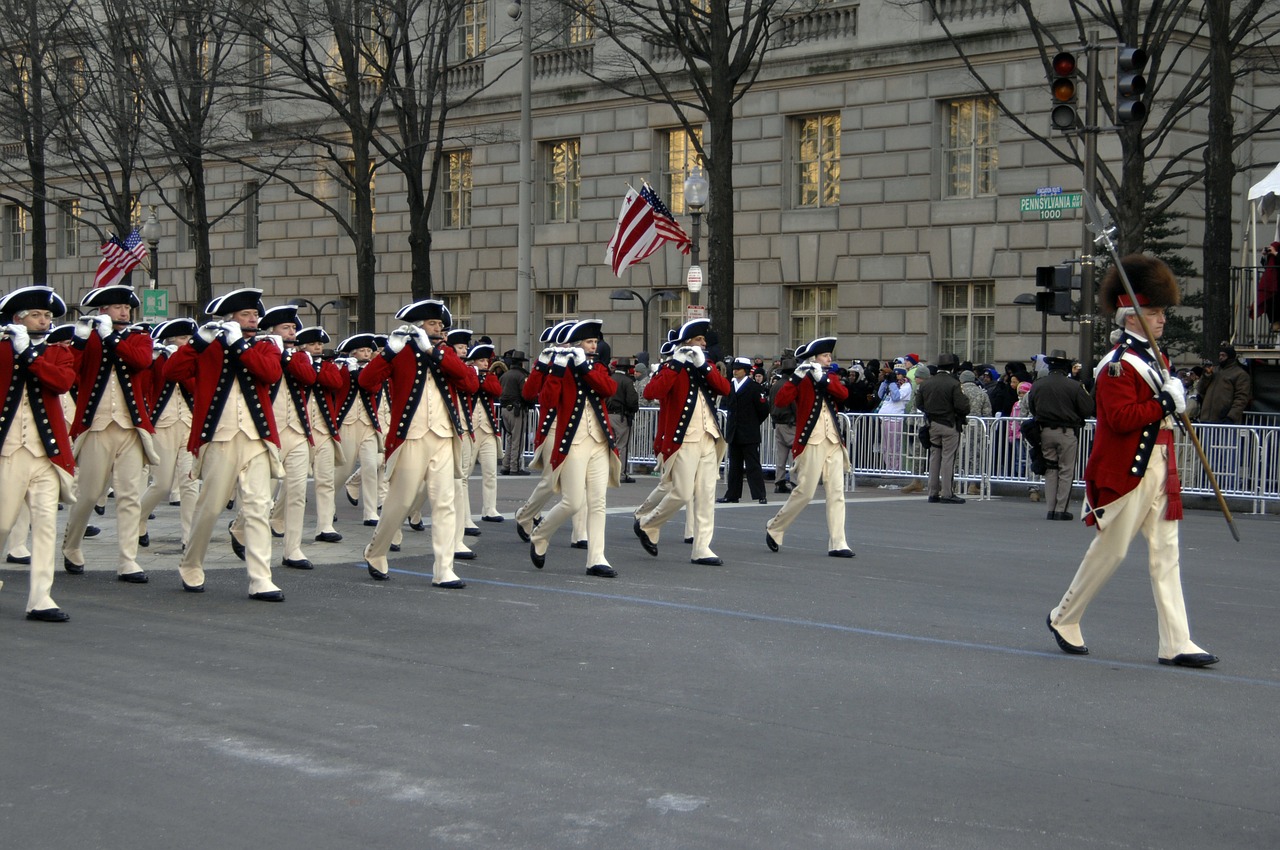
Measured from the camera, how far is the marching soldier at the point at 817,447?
14.0 metres

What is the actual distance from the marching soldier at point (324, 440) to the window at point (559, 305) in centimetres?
2079

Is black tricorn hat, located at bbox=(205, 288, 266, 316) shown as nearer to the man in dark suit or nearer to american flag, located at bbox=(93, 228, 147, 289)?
the man in dark suit

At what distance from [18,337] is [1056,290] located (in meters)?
11.3

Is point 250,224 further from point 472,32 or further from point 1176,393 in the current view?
point 1176,393

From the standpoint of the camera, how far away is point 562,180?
36125 millimetres

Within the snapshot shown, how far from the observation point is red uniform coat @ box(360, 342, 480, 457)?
11.6 meters

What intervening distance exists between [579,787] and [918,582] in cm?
657

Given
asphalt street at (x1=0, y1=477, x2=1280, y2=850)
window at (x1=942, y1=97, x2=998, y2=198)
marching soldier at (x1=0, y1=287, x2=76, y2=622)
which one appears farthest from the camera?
window at (x1=942, y1=97, x2=998, y2=198)

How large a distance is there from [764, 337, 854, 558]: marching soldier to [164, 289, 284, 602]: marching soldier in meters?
4.54

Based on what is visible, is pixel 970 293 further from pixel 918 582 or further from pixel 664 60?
pixel 918 582

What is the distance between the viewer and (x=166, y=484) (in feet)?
43.2

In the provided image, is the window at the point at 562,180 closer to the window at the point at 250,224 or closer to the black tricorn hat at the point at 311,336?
the window at the point at 250,224

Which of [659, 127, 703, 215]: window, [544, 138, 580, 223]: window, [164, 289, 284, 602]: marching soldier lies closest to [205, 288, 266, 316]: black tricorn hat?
[164, 289, 284, 602]: marching soldier

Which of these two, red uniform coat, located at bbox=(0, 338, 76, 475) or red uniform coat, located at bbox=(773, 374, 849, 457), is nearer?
red uniform coat, located at bbox=(0, 338, 76, 475)
